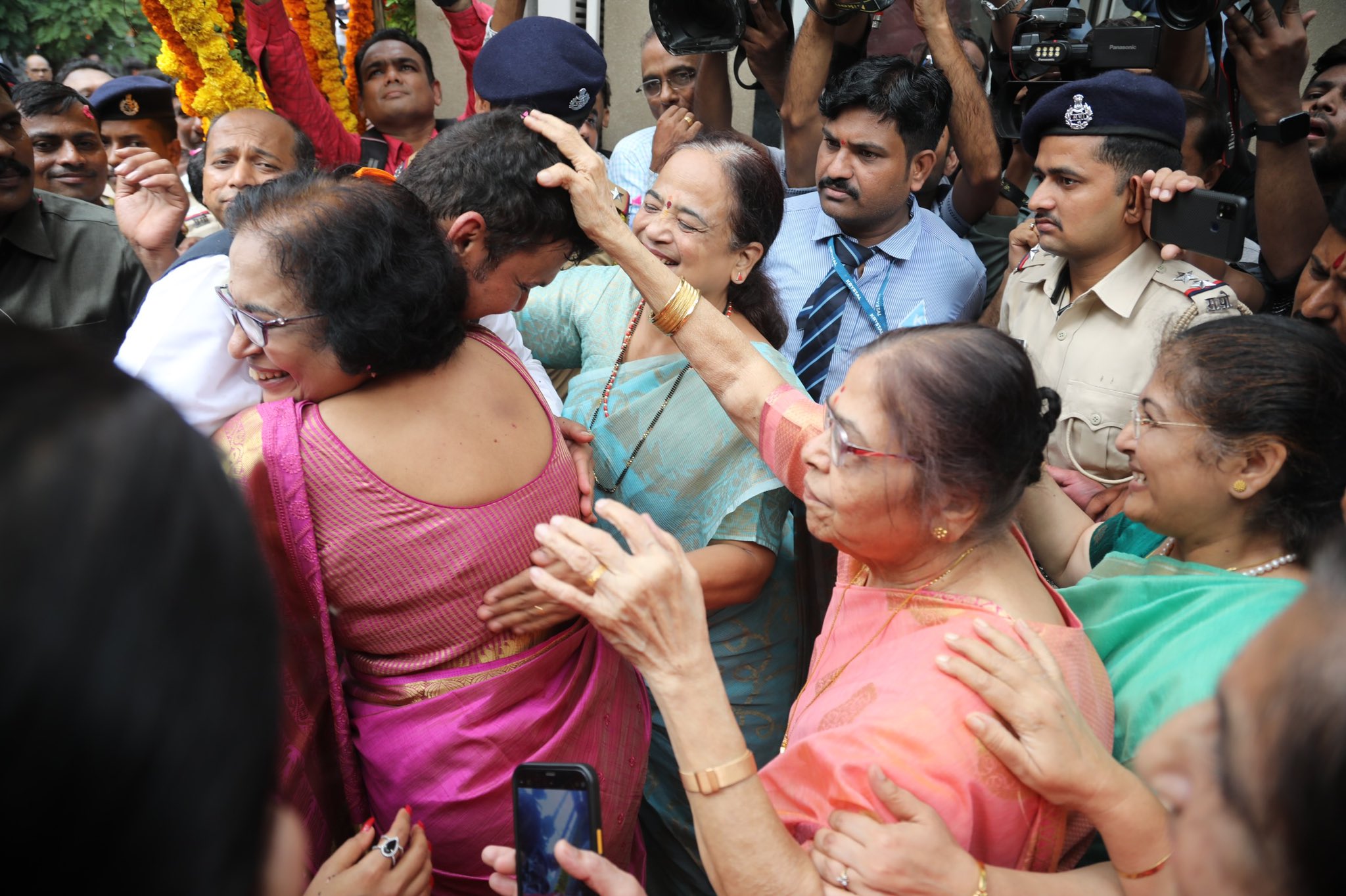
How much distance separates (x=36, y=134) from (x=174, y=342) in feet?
9.79

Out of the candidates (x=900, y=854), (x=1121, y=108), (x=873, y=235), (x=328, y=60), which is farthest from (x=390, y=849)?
(x=328, y=60)

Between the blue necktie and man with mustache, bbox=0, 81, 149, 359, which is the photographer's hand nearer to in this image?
the blue necktie

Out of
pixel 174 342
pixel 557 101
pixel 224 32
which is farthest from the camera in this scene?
pixel 224 32

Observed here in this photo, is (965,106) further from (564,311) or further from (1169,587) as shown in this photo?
(1169,587)

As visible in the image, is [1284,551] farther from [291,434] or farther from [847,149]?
[847,149]

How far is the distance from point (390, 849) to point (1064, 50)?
9.50ft

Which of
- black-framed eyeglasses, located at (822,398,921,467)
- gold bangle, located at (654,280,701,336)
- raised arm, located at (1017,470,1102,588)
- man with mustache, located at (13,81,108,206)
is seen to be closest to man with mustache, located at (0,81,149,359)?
man with mustache, located at (13,81,108,206)

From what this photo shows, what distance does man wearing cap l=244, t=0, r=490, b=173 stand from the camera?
323cm

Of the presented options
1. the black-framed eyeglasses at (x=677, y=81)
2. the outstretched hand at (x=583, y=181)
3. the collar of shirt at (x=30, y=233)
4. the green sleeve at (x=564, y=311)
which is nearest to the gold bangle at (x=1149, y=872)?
the outstretched hand at (x=583, y=181)

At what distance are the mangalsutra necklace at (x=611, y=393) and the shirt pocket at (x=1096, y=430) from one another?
911 mm

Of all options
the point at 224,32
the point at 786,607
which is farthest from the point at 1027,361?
the point at 224,32

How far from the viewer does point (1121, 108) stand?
97.6 inches

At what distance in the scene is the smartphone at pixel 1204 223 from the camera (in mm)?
2184

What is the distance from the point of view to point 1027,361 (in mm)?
1444
